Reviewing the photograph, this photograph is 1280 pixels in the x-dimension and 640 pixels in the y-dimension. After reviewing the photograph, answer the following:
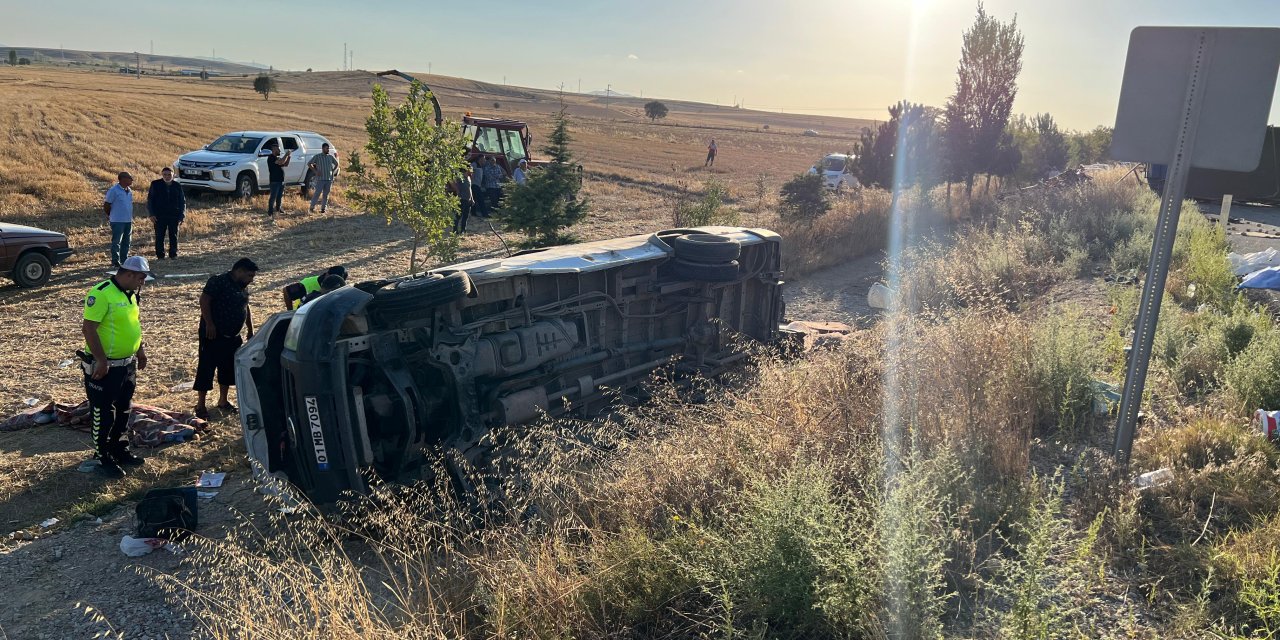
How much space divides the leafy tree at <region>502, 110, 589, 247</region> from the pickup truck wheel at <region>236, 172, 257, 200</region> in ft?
28.1

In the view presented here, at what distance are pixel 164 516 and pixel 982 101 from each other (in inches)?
824

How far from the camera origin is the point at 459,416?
5.45m

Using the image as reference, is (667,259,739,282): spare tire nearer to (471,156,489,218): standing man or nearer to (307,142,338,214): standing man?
(471,156,489,218): standing man

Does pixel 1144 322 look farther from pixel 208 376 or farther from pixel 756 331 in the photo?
pixel 208 376

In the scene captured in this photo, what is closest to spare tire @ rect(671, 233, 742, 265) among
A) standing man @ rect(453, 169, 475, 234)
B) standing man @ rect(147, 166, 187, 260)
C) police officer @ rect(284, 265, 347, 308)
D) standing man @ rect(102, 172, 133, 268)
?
police officer @ rect(284, 265, 347, 308)

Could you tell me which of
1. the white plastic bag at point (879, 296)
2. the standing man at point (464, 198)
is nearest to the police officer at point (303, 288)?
the white plastic bag at point (879, 296)

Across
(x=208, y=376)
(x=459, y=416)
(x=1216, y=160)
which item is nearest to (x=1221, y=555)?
(x=1216, y=160)

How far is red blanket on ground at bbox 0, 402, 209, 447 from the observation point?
21.9ft

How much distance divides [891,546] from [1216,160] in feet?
9.92

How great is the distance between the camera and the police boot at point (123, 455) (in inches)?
242

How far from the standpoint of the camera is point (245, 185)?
60.7 ft

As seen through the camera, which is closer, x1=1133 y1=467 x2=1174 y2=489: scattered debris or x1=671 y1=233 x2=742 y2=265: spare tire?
x1=1133 y1=467 x2=1174 y2=489: scattered debris

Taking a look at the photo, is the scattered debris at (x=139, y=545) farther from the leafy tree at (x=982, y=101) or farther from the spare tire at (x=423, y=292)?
the leafy tree at (x=982, y=101)

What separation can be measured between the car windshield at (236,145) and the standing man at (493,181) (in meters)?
5.57
